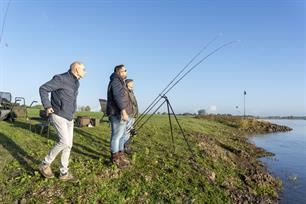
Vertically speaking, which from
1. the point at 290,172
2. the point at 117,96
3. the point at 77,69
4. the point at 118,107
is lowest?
the point at 290,172

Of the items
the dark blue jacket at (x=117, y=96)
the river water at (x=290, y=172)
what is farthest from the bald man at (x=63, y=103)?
the river water at (x=290, y=172)

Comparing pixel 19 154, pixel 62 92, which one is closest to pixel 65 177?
pixel 62 92

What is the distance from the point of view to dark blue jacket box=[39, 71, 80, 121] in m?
5.97

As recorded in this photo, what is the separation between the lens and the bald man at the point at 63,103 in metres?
5.98

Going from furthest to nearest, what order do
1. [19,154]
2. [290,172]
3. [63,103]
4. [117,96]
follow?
[290,172] < [19,154] < [117,96] < [63,103]

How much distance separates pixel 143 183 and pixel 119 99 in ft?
7.03

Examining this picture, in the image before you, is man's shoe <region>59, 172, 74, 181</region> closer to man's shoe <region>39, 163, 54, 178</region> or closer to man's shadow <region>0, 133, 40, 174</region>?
man's shoe <region>39, 163, 54, 178</region>

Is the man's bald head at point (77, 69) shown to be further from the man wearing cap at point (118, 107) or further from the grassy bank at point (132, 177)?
the grassy bank at point (132, 177)

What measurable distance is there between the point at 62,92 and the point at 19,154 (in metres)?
3.28

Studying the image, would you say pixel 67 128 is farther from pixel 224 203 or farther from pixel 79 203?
pixel 224 203

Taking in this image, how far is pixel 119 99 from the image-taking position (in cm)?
718

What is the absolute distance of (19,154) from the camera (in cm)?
818

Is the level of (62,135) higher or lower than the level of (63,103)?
lower

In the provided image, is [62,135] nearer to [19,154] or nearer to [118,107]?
[118,107]
